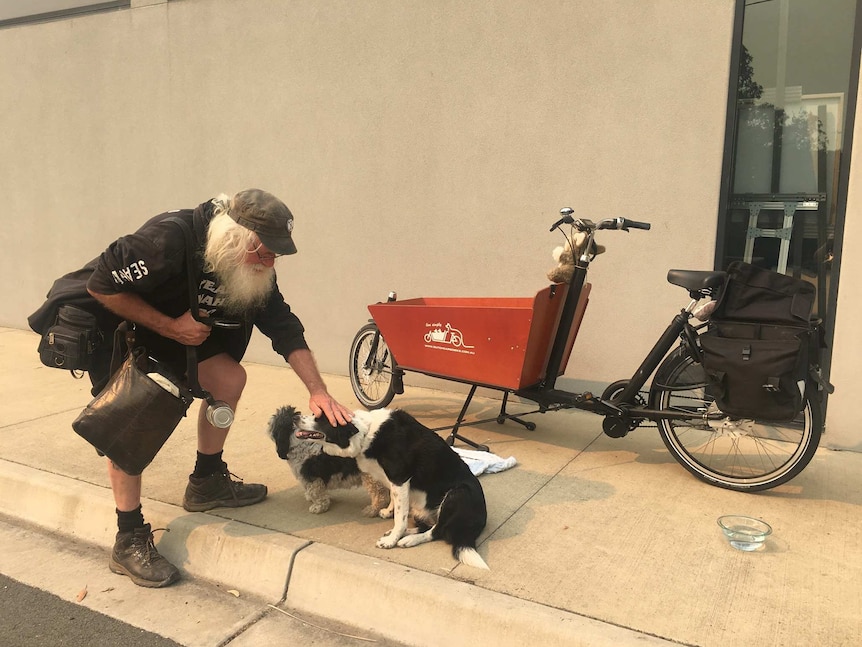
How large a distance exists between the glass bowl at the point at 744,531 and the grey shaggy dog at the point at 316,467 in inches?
65.5

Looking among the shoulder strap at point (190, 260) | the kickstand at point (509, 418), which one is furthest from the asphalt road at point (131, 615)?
the kickstand at point (509, 418)

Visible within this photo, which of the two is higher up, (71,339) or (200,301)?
(200,301)

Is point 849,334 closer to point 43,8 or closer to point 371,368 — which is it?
point 371,368

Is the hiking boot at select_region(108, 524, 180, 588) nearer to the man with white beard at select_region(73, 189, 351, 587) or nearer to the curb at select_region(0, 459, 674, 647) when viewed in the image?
the man with white beard at select_region(73, 189, 351, 587)

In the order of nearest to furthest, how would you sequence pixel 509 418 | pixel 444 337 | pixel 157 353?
pixel 157 353 → pixel 444 337 → pixel 509 418

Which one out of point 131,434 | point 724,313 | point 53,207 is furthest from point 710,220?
point 53,207

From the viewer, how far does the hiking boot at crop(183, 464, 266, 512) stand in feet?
12.4

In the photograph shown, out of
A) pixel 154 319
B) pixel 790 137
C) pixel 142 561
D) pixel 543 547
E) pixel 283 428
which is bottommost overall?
pixel 142 561

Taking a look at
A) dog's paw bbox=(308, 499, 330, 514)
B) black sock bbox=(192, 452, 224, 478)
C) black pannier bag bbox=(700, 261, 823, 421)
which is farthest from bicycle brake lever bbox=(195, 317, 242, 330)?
black pannier bag bbox=(700, 261, 823, 421)

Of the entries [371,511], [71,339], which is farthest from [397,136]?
[71,339]

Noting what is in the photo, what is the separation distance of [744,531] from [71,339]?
3.21 meters

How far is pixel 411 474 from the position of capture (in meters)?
3.33

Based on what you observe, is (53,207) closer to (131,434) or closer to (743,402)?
(131,434)

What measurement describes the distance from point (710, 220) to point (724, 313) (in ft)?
4.92
